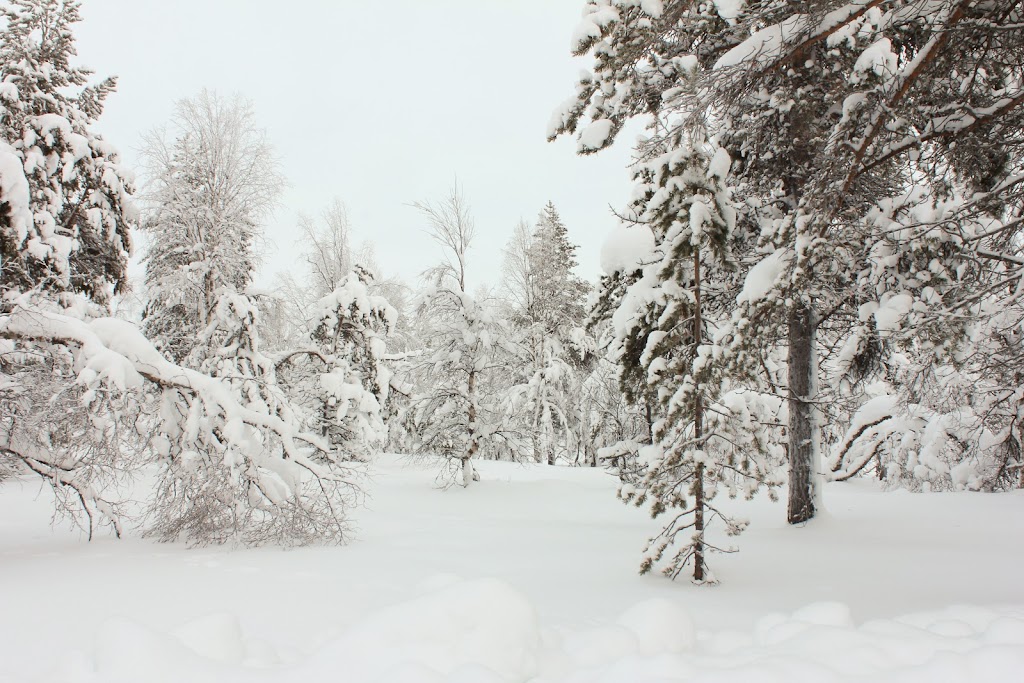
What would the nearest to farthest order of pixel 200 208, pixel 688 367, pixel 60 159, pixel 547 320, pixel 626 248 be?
pixel 688 367
pixel 626 248
pixel 60 159
pixel 200 208
pixel 547 320

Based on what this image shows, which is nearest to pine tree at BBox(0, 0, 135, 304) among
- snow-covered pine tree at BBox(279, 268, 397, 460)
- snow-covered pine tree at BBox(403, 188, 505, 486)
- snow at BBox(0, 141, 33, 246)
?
snow at BBox(0, 141, 33, 246)

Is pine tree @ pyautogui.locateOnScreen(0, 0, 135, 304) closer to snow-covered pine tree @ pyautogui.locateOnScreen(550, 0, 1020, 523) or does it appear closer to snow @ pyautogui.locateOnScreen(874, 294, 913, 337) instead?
snow-covered pine tree @ pyautogui.locateOnScreen(550, 0, 1020, 523)

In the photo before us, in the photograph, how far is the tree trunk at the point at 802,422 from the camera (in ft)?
28.0

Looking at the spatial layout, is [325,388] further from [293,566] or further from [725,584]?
[725,584]

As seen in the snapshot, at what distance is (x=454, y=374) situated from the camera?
16.1 metres

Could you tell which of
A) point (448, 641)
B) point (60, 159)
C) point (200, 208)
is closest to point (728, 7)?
point (448, 641)

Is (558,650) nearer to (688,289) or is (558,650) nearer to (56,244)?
(688,289)

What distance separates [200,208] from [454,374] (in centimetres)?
816

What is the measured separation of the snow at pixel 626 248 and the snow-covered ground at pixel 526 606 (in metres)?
3.88

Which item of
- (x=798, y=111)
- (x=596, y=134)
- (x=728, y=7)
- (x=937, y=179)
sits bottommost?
(x=937, y=179)

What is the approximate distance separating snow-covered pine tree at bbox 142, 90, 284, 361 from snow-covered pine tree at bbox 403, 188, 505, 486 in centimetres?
534

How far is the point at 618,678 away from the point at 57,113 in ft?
44.2

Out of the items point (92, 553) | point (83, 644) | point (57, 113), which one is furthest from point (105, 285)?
point (83, 644)

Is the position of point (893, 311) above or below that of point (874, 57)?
below
